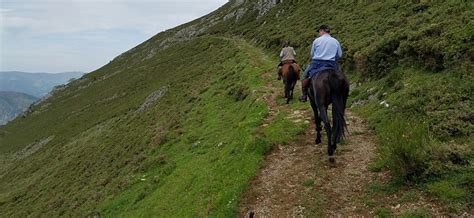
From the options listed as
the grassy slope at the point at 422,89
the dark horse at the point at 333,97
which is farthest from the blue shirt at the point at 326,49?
the grassy slope at the point at 422,89

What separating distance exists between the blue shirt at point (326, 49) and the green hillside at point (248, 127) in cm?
282

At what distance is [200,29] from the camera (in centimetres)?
9269

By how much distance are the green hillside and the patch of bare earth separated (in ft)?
1.47

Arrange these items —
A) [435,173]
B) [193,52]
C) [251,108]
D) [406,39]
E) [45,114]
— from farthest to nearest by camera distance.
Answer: [45,114] → [193,52] → [251,108] → [406,39] → [435,173]

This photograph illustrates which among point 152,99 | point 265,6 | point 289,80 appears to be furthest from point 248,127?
point 265,6

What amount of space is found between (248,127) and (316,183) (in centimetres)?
739

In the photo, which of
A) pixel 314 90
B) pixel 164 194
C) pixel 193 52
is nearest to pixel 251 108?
pixel 164 194

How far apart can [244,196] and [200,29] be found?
84860 mm

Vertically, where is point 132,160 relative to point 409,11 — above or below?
below

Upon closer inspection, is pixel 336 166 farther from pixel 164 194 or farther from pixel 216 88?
pixel 216 88

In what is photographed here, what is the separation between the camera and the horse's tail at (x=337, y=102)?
11.5 meters

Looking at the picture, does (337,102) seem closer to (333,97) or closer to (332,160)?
(333,97)

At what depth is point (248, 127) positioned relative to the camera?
17672 mm

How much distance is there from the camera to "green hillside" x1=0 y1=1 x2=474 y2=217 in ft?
33.2
